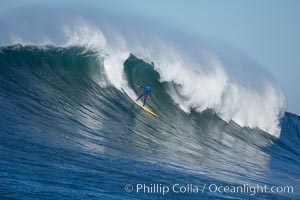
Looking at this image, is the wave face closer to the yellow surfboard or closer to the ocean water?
the ocean water

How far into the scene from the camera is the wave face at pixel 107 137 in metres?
6.30

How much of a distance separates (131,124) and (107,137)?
2.48 m

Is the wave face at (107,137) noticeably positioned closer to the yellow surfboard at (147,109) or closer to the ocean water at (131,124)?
the ocean water at (131,124)

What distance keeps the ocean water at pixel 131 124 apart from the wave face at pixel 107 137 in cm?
3

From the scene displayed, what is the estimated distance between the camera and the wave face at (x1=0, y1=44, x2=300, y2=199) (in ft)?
20.7

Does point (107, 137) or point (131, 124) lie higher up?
point (131, 124)

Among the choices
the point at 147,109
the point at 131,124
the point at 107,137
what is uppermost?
the point at 147,109

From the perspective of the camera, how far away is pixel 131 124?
12047 millimetres

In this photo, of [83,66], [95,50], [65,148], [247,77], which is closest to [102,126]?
[65,148]

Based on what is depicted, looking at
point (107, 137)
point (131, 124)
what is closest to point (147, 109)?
point (131, 124)

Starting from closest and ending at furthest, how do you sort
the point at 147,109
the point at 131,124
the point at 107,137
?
the point at 107,137
the point at 131,124
the point at 147,109

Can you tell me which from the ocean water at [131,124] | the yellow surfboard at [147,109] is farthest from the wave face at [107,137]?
the yellow surfboard at [147,109]

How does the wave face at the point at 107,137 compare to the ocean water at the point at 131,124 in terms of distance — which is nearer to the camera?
the wave face at the point at 107,137

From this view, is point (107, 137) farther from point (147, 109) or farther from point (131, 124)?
point (147, 109)
